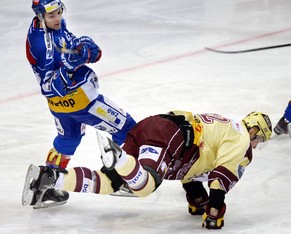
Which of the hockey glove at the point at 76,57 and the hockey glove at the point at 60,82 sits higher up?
the hockey glove at the point at 76,57

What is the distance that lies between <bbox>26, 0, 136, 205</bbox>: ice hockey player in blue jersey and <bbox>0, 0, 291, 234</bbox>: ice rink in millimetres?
362

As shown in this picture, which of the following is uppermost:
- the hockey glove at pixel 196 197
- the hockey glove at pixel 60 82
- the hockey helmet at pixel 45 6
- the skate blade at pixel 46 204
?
the hockey helmet at pixel 45 6

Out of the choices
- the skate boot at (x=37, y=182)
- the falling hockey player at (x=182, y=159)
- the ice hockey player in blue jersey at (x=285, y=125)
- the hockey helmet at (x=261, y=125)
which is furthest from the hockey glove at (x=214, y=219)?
the ice hockey player in blue jersey at (x=285, y=125)

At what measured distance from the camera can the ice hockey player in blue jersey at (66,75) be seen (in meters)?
3.81

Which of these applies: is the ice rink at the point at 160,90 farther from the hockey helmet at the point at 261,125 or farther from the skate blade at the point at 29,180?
the hockey helmet at the point at 261,125

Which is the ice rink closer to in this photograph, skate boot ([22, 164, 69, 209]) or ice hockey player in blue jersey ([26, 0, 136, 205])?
skate boot ([22, 164, 69, 209])

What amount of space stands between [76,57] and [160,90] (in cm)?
207

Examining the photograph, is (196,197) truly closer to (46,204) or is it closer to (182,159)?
(182,159)

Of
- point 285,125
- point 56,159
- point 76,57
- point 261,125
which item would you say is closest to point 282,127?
point 285,125

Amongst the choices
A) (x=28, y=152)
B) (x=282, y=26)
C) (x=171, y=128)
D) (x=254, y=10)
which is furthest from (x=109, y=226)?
(x=254, y=10)

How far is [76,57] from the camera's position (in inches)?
149

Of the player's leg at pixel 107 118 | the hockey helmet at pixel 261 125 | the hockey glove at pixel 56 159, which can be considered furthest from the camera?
the hockey glove at pixel 56 159

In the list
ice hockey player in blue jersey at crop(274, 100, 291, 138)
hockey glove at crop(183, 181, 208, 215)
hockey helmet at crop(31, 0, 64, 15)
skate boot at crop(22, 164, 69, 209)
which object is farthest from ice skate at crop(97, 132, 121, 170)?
ice hockey player in blue jersey at crop(274, 100, 291, 138)

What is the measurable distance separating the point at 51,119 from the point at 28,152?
640 millimetres
